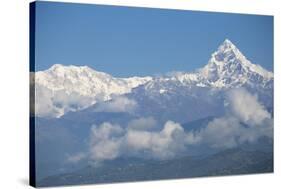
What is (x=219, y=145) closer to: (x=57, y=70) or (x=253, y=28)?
(x=253, y=28)

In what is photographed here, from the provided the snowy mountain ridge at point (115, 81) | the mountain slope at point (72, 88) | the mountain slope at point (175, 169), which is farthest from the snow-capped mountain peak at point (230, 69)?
the mountain slope at point (72, 88)

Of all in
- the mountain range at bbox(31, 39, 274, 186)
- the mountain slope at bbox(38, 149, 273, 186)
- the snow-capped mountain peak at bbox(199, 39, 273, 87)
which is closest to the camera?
the mountain range at bbox(31, 39, 274, 186)

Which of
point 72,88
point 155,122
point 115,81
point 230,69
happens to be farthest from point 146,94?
point 230,69

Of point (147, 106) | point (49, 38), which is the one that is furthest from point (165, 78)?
point (49, 38)

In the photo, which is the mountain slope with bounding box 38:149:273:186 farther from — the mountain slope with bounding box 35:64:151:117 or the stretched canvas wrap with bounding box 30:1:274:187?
the mountain slope with bounding box 35:64:151:117

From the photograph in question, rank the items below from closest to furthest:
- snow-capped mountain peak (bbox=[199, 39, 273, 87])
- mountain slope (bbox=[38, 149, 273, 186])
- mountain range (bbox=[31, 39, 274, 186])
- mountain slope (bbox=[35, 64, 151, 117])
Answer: mountain slope (bbox=[35, 64, 151, 117]) → mountain range (bbox=[31, 39, 274, 186]) → mountain slope (bbox=[38, 149, 273, 186]) → snow-capped mountain peak (bbox=[199, 39, 273, 87])

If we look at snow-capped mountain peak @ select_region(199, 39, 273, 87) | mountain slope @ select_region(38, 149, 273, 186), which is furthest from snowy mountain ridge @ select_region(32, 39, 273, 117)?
mountain slope @ select_region(38, 149, 273, 186)

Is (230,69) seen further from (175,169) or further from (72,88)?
(72,88)

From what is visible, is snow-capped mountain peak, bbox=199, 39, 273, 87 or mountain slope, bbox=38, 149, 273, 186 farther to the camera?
snow-capped mountain peak, bbox=199, 39, 273, 87
